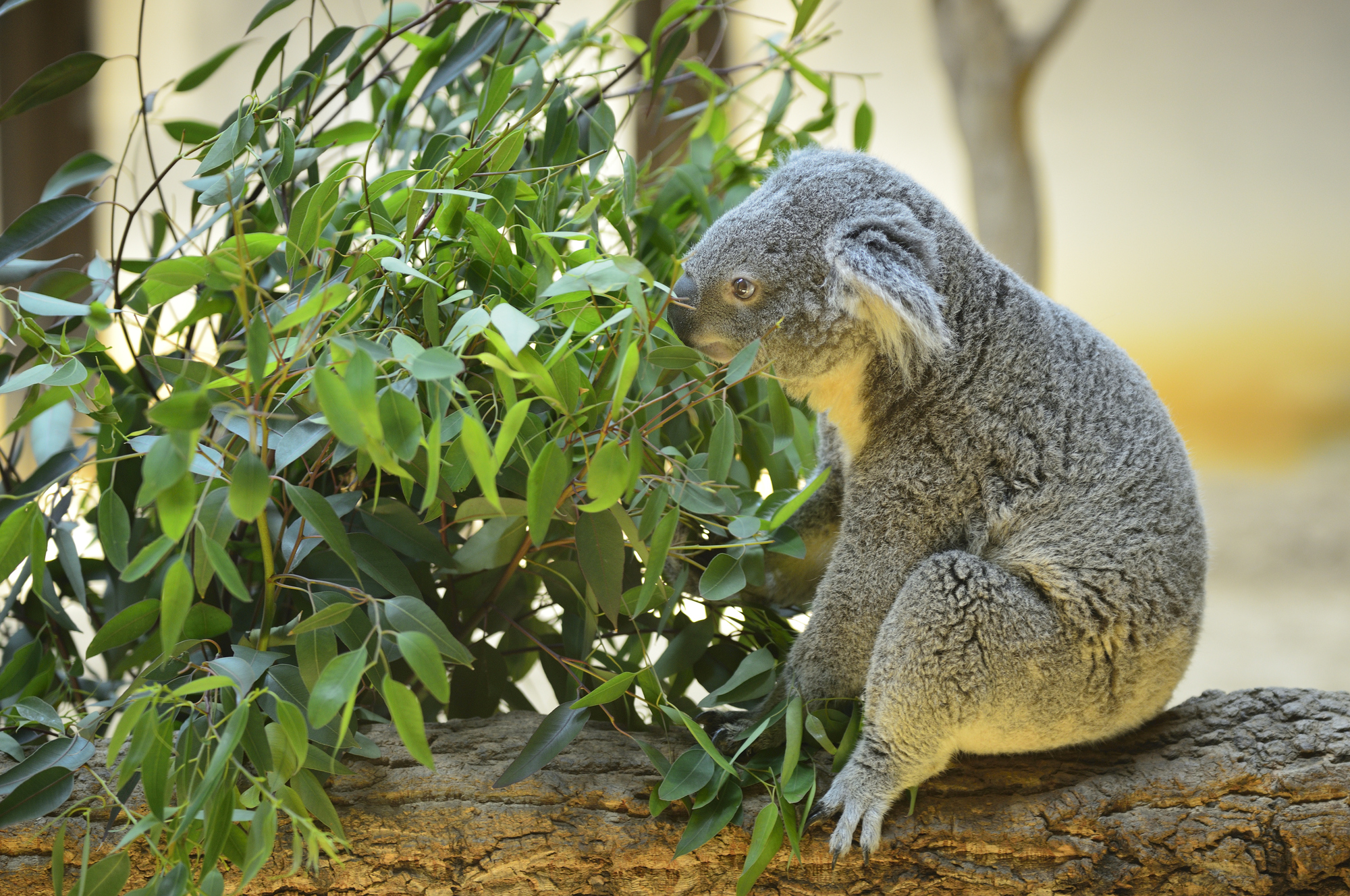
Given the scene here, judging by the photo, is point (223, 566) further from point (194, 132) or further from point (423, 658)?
point (194, 132)

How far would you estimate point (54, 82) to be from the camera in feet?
5.42

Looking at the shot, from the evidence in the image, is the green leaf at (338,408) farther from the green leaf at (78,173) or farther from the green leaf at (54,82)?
the green leaf at (78,173)

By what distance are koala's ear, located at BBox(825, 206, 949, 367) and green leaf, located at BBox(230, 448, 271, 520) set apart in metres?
0.97

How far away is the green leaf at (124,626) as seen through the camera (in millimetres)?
1275

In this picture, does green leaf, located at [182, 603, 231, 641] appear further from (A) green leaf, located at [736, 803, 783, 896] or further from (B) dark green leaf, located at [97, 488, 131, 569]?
(A) green leaf, located at [736, 803, 783, 896]

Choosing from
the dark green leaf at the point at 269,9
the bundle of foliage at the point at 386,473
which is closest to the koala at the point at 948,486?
the bundle of foliage at the point at 386,473

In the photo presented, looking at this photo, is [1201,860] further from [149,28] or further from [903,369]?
[149,28]

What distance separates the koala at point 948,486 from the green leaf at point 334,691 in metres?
0.83

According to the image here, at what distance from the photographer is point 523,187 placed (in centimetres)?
154

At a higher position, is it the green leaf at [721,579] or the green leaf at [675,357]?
the green leaf at [675,357]

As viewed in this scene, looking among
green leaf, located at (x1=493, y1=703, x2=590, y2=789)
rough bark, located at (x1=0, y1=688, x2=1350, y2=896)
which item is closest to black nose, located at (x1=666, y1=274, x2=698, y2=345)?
green leaf, located at (x1=493, y1=703, x2=590, y2=789)

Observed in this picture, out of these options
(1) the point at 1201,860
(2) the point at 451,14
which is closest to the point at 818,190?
(2) the point at 451,14

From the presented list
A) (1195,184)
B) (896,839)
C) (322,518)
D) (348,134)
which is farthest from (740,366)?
(1195,184)

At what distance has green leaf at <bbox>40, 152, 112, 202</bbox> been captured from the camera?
1808 millimetres
